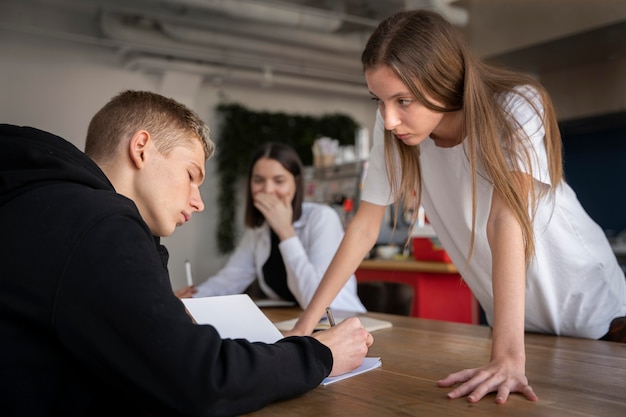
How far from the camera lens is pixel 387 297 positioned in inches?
94.5

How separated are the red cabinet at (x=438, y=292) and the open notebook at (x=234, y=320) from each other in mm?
2330

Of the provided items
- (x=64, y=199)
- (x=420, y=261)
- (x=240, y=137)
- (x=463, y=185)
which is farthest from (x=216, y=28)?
(x=64, y=199)

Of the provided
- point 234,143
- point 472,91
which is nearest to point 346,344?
point 472,91

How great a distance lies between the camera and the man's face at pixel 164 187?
1052 mm

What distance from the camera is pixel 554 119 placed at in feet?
4.09

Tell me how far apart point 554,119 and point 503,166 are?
209mm

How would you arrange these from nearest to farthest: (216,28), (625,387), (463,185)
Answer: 1. (625,387)
2. (463,185)
3. (216,28)

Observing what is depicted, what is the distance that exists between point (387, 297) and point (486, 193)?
3.68ft

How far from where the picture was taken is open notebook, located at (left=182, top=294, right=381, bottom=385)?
1126 millimetres

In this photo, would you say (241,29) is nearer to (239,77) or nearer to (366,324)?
(239,77)

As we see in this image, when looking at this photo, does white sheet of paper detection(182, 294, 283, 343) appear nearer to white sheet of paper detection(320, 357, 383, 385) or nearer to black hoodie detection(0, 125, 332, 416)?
white sheet of paper detection(320, 357, 383, 385)

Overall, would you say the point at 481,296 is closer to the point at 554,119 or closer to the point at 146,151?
the point at 554,119

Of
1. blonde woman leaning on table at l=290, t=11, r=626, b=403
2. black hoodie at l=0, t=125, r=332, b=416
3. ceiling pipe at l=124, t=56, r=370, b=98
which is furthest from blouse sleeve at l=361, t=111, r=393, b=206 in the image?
ceiling pipe at l=124, t=56, r=370, b=98

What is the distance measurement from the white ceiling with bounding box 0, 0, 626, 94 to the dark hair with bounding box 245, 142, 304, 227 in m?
3.00
